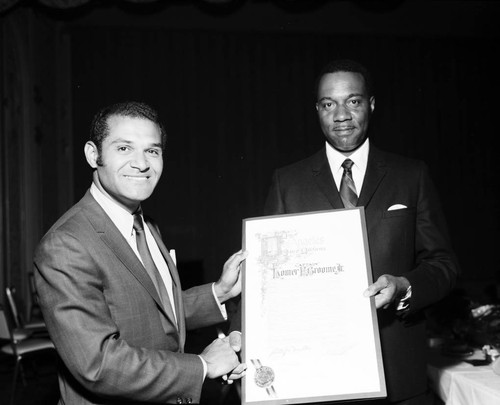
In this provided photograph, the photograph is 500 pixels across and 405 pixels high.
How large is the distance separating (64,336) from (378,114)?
8.57 m

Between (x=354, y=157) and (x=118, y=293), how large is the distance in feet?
3.51

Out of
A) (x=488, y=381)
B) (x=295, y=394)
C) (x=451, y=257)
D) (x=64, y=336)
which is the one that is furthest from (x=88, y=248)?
(x=488, y=381)

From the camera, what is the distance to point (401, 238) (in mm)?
1983

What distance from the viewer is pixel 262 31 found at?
906 cm

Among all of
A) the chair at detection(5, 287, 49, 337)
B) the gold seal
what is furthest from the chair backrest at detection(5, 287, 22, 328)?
the gold seal

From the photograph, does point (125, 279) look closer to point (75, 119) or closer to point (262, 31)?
point (75, 119)

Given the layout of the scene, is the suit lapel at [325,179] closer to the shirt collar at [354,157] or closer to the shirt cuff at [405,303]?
the shirt collar at [354,157]

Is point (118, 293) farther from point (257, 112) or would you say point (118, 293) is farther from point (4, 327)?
point (257, 112)

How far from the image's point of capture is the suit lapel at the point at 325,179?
206 cm

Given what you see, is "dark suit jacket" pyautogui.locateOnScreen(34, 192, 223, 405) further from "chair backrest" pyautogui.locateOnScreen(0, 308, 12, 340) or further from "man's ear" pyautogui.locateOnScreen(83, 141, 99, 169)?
"chair backrest" pyautogui.locateOnScreen(0, 308, 12, 340)

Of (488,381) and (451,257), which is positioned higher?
(451,257)

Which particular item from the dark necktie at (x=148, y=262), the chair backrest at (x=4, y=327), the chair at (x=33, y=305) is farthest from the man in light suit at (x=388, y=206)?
the chair at (x=33, y=305)

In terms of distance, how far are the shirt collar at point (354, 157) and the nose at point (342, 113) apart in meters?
0.15

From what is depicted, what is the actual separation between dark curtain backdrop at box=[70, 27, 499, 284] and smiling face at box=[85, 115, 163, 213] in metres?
6.87
